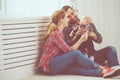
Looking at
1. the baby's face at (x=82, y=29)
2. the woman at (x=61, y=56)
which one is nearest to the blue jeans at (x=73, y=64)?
the woman at (x=61, y=56)

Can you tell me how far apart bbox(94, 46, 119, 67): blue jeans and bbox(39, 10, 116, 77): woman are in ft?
0.22

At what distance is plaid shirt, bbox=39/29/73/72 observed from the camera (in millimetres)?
2092

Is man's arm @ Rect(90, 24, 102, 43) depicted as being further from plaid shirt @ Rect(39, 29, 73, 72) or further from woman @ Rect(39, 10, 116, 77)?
plaid shirt @ Rect(39, 29, 73, 72)

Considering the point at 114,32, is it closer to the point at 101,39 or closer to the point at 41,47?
the point at 101,39

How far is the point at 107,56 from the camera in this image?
2068 millimetres

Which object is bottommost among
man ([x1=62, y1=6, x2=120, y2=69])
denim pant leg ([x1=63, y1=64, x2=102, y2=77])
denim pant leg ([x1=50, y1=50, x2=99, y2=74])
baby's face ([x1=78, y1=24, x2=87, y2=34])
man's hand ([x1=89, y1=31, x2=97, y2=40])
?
denim pant leg ([x1=63, y1=64, x2=102, y2=77])

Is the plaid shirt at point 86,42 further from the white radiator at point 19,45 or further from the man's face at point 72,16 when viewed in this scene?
the white radiator at point 19,45

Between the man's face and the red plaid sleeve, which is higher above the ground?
the man's face

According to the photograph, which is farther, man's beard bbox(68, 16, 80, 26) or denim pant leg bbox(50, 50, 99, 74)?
man's beard bbox(68, 16, 80, 26)

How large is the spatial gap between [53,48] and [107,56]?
0.41 m

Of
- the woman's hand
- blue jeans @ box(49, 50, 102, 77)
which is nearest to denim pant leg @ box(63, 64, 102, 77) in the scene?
blue jeans @ box(49, 50, 102, 77)

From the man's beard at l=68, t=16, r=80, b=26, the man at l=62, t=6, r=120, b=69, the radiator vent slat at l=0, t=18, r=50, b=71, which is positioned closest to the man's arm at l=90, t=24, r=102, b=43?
the man at l=62, t=6, r=120, b=69

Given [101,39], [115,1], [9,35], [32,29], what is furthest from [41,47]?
[115,1]

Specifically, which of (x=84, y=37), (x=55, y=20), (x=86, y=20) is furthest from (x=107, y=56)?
(x=55, y=20)
